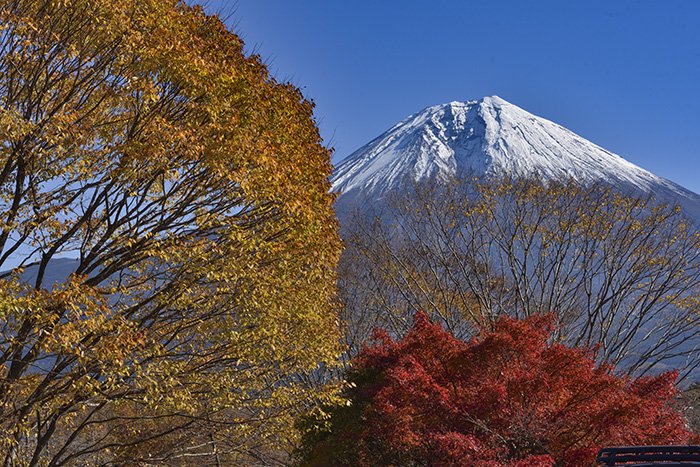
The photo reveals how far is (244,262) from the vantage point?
22.2 feet

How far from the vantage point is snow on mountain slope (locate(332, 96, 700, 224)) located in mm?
56719

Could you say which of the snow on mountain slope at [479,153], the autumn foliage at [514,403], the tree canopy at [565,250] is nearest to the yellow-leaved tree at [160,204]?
the autumn foliage at [514,403]

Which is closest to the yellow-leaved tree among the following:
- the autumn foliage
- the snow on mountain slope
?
the autumn foliage

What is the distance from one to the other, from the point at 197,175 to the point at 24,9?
7.98 ft

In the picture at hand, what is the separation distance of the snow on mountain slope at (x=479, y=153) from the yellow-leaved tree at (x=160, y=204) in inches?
1208

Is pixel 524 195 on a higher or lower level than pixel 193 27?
higher

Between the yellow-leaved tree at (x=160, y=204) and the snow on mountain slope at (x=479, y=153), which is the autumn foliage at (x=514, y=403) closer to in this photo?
the yellow-leaved tree at (x=160, y=204)

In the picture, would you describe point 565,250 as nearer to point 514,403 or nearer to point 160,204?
point 514,403

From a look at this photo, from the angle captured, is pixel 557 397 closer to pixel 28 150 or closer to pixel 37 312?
pixel 37 312

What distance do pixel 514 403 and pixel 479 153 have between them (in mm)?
93954

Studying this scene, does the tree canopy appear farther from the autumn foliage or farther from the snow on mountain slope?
the snow on mountain slope

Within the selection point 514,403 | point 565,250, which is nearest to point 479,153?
point 565,250

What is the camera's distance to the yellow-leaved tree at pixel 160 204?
608 centimetres

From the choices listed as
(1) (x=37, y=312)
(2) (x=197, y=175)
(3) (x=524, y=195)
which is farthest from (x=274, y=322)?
(3) (x=524, y=195)
